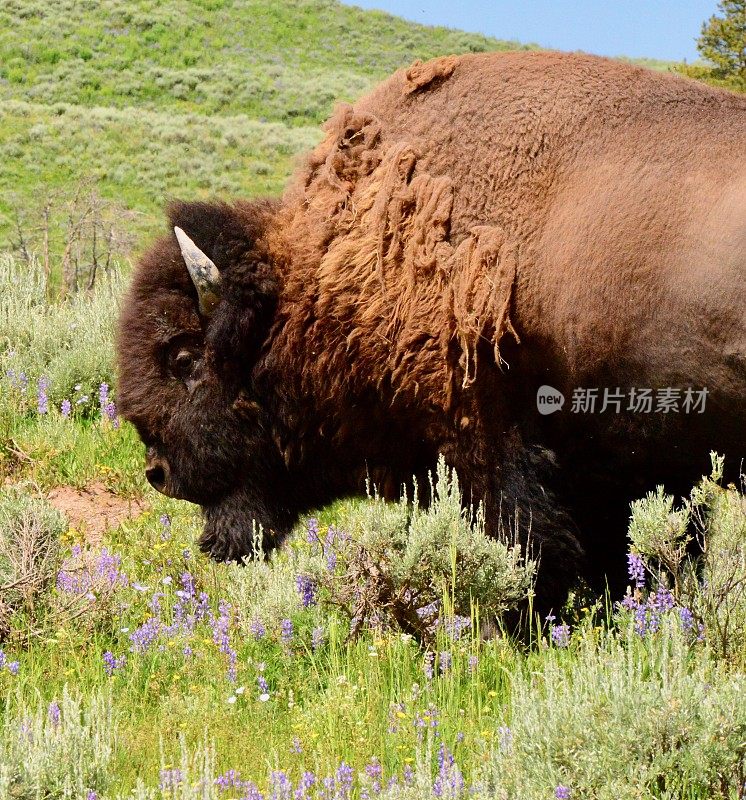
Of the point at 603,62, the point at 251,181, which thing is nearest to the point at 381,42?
the point at 251,181

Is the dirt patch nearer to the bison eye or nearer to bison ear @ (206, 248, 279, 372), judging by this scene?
the bison eye

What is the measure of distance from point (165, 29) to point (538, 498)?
163ft

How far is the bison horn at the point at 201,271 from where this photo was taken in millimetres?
4031

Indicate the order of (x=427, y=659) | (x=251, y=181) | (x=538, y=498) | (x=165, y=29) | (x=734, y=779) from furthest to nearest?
(x=165, y=29) → (x=251, y=181) → (x=538, y=498) → (x=427, y=659) → (x=734, y=779)

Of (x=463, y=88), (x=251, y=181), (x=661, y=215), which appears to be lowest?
(x=251, y=181)

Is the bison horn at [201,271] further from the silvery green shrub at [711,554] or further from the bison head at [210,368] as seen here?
the silvery green shrub at [711,554]

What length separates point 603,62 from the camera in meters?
3.93

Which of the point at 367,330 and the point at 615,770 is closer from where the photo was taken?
the point at 615,770

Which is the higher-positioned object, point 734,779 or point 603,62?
point 603,62

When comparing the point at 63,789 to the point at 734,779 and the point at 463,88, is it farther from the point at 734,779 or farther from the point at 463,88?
the point at 463,88

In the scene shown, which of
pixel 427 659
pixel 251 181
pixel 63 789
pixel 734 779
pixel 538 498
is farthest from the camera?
pixel 251 181
